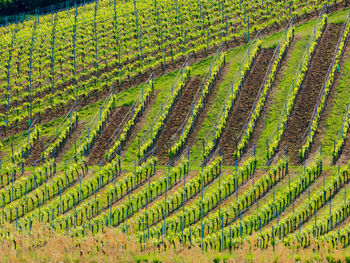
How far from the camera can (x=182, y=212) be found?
36.0 meters

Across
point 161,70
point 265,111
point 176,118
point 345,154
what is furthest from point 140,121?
point 345,154

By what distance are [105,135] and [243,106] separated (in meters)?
10.0

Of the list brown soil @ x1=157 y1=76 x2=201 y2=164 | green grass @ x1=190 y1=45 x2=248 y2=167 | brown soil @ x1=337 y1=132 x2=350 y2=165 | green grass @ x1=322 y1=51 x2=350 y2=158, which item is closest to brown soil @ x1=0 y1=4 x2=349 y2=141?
green grass @ x1=190 y1=45 x2=248 y2=167

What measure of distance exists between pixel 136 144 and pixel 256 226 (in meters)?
12.8

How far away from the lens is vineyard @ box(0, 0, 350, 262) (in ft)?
111

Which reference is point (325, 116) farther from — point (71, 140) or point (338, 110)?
point (71, 140)

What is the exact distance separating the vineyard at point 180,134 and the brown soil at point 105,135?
120 millimetres

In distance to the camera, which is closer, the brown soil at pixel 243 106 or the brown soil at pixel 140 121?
the brown soil at pixel 243 106

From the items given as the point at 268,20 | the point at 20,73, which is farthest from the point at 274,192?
the point at 20,73

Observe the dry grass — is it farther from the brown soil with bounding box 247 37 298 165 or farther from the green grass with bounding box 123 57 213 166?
the brown soil with bounding box 247 37 298 165

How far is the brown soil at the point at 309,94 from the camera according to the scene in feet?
136

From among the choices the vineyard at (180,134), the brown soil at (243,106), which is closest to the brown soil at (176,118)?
the vineyard at (180,134)

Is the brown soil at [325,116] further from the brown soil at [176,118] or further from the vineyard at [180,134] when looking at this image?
the brown soil at [176,118]

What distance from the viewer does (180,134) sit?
44.1 metres
